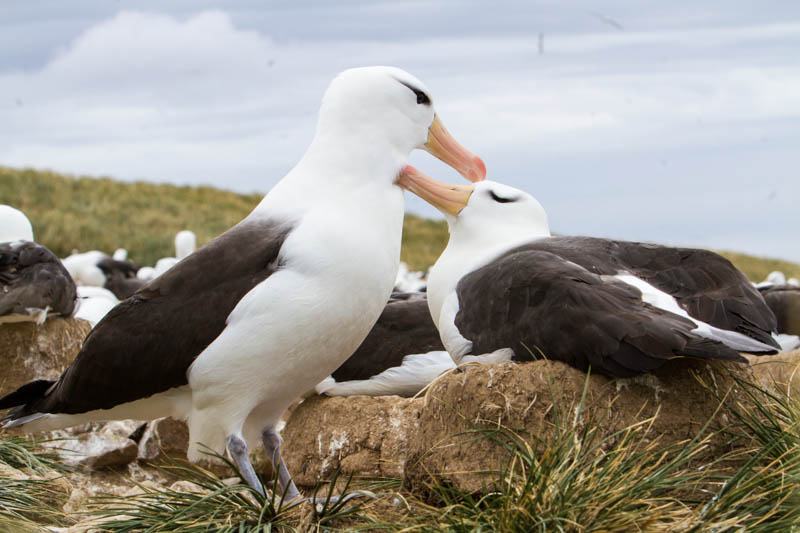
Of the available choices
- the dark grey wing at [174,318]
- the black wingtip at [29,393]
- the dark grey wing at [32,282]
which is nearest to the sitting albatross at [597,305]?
the dark grey wing at [174,318]

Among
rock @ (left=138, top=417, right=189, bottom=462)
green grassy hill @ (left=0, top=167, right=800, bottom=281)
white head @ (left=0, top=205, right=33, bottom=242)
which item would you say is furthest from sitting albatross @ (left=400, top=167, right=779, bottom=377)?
green grassy hill @ (left=0, top=167, right=800, bottom=281)

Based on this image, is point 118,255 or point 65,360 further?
point 118,255

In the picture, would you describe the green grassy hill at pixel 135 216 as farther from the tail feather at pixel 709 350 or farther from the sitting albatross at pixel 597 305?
the tail feather at pixel 709 350

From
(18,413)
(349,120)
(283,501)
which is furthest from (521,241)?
(18,413)

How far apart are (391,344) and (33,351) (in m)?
2.78

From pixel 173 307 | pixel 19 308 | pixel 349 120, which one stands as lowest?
pixel 19 308

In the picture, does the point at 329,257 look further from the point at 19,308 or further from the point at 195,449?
the point at 19,308

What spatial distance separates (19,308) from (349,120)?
11.9ft

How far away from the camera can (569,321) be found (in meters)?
4.21

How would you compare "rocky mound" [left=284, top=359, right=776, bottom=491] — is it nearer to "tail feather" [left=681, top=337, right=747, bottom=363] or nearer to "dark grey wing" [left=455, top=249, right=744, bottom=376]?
"dark grey wing" [left=455, top=249, right=744, bottom=376]

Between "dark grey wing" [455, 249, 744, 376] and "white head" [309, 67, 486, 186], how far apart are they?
768mm

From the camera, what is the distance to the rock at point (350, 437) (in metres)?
5.86

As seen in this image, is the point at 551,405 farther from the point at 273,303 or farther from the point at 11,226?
the point at 11,226

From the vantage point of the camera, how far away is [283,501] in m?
4.21
